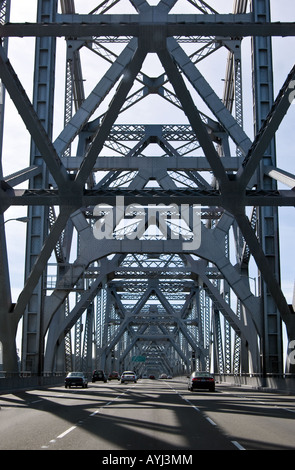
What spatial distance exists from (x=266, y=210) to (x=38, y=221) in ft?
47.4

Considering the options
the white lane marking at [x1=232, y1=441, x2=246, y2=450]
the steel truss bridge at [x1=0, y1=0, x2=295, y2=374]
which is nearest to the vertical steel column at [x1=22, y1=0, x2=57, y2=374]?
the steel truss bridge at [x1=0, y1=0, x2=295, y2=374]

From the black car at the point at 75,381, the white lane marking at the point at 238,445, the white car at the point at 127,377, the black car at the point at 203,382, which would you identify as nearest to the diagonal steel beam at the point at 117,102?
the black car at the point at 203,382

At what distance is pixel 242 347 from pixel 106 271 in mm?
13152

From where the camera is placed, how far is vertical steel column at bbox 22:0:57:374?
Result: 43.2 m

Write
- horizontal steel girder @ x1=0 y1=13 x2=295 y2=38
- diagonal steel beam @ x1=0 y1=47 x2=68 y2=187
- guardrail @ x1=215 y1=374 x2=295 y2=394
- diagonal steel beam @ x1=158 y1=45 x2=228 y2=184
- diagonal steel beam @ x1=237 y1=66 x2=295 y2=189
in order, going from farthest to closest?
guardrail @ x1=215 y1=374 x2=295 y2=394
diagonal steel beam @ x1=237 y1=66 x2=295 y2=189
diagonal steel beam @ x1=0 y1=47 x2=68 y2=187
diagonal steel beam @ x1=158 y1=45 x2=228 y2=184
horizontal steel girder @ x1=0 y1=13 x2=295 y2=38

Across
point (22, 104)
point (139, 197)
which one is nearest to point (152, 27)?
point (22, 104)

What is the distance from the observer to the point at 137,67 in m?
26.0

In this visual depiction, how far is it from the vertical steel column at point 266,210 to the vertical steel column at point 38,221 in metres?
12.9

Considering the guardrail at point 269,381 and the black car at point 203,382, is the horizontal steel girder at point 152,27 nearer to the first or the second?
the guardrail at point 269,381

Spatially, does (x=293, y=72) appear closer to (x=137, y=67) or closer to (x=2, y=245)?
(x=137, y=67)

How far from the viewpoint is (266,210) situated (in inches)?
1629

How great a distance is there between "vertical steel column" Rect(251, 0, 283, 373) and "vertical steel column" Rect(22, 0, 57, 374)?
12891mm

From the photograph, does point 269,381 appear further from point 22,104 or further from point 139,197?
point 22,104

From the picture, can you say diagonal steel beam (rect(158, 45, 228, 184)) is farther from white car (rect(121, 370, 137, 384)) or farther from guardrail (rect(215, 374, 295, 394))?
white car (rect(121, 370, 137, 384))
